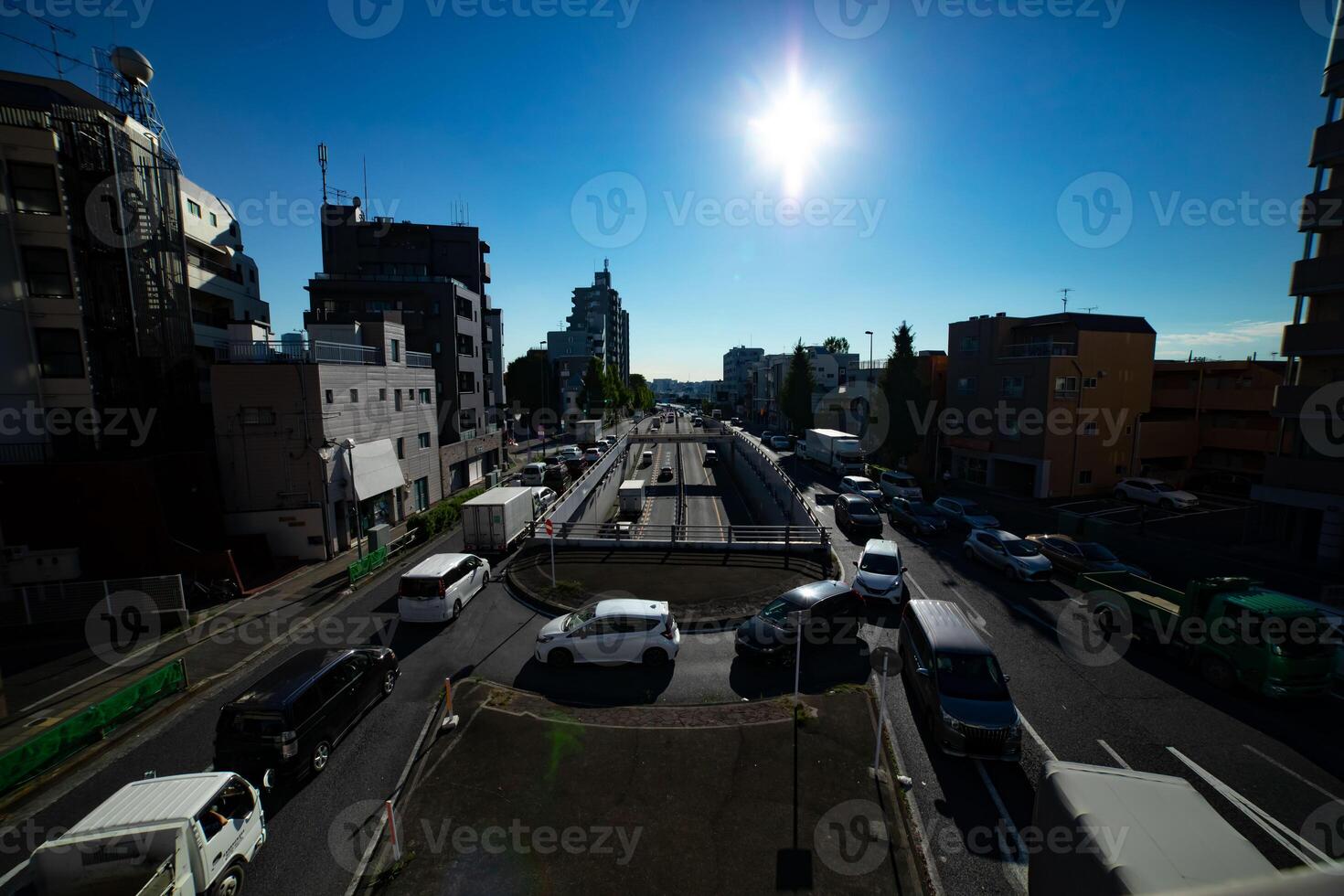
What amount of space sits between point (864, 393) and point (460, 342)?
1626 inches

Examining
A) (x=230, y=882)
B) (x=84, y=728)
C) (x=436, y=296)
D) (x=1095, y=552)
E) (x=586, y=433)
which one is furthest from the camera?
(x=586, y=433)

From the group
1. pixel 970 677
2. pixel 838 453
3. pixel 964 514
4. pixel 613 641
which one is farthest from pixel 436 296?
pixel 970 677

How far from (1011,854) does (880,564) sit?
35.7ft

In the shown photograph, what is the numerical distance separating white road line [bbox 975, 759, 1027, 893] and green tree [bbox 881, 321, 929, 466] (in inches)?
1466

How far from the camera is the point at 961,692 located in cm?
1083

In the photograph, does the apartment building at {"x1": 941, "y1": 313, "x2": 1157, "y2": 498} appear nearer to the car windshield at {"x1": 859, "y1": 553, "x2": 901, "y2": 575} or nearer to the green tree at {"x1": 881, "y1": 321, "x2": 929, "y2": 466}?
the green tree at {"x1": 881, "y1": 321, "x2": 929, "y2": 466}

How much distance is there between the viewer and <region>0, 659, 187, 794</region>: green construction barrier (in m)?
9.98

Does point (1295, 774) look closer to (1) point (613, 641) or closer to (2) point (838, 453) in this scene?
(1) point (613, 641)

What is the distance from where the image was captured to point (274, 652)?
50.5ft

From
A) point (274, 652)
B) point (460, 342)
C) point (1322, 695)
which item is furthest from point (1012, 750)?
point (460, 342)

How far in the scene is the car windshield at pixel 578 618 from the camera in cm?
1427

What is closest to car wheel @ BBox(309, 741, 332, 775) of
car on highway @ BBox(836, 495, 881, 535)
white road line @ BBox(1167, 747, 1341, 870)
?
white road line @ BBox(1167, 747, 1341, 870)

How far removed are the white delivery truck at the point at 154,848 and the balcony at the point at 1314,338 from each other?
3885cm

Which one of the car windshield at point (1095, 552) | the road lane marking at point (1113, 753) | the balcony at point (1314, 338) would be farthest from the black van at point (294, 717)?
the balcony at point (1314, 338)
